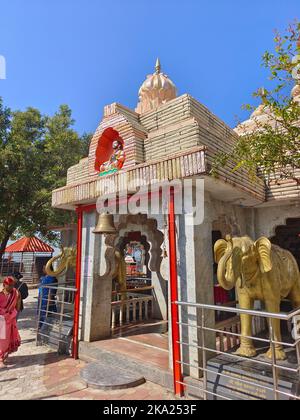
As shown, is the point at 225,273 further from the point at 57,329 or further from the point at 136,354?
the point at 57,329

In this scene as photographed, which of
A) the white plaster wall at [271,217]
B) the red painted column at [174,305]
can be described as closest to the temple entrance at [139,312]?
the red painted column at [174,305]

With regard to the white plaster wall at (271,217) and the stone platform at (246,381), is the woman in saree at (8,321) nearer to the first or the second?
the stone platform at (246,381)

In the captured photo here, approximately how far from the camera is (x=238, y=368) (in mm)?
4012

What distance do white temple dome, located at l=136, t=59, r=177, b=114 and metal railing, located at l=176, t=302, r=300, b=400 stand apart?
8.59 metres

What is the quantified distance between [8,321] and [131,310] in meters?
3.62

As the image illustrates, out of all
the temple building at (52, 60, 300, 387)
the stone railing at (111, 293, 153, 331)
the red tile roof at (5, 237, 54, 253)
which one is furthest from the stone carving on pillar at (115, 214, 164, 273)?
the red tile roof at (5, 237, 54, 253)

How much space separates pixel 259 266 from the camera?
4645 millimetres

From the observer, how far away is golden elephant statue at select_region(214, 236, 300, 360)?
4.20m

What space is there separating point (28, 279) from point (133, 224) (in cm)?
1705

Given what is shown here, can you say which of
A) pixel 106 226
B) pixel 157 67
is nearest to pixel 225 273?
pixel 106 226

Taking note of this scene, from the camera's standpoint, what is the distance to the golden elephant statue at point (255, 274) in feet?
13.8

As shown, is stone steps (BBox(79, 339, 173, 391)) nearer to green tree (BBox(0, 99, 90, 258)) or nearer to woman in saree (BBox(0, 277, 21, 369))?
woman in saree (BBox(0, 277, 21, 369))
